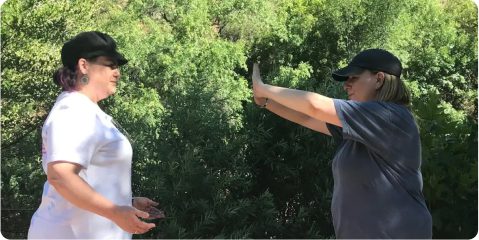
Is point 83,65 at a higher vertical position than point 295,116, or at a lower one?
higher

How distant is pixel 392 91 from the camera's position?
8.04ft

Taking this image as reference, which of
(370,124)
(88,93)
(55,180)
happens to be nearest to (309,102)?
(370,124)

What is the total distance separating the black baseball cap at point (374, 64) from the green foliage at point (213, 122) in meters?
2.27

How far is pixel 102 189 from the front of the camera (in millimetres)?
2100

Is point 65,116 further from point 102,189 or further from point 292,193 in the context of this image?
point 292,193

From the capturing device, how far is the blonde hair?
2449 mm

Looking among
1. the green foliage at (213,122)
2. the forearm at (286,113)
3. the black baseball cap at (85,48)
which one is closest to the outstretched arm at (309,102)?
the forearm at (286,113)

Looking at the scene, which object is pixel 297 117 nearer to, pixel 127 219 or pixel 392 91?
pixel 392 91

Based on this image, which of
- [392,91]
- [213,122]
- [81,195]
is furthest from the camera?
[213,122]

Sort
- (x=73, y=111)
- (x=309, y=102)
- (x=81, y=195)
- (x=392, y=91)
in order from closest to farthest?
(x=81, y=195), (x=73, y=111), (x=309, y=102), (x=392, y=91)

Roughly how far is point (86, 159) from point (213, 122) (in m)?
3.09

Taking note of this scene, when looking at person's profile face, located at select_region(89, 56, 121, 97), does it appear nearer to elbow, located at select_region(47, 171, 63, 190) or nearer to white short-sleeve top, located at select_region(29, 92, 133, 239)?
white short-sleeve top, located at select_region(29, 92, 133, 239)

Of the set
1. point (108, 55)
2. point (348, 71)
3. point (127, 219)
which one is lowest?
point (127, 219)

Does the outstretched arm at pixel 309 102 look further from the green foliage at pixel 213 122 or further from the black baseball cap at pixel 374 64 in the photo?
the green foliage at pixel 213 122
